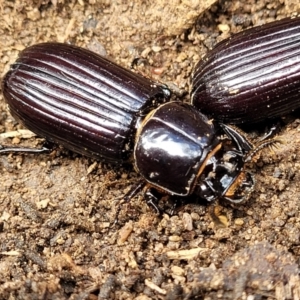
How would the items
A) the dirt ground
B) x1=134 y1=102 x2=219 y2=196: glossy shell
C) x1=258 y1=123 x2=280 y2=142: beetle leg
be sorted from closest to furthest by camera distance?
the dirt ground → x1=134 y1=102 x2=219 y2=196: glossy shell → x1=258 y1=123 x2=280 y2=142: beetle leg

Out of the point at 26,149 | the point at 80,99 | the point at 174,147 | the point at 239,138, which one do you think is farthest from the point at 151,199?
the point at 26,149

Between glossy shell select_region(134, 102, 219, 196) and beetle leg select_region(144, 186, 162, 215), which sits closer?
glossy shell select_region(134, 102, 219, 196)

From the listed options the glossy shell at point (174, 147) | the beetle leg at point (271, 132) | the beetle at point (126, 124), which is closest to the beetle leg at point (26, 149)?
the beetle at point (126, 124)

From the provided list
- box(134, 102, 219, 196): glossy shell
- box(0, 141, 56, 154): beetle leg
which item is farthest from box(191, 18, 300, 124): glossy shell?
box(0, 141, 56, 154): beetle leg

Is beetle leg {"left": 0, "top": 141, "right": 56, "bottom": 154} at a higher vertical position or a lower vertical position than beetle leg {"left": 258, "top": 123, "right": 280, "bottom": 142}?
lower

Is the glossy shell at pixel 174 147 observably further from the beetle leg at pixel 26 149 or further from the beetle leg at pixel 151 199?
the beetle leg at pixel 26 149

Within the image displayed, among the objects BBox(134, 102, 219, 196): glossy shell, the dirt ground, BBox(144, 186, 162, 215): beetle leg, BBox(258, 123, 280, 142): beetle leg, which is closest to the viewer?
the dirt ground

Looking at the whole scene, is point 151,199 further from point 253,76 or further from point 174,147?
point 253,76

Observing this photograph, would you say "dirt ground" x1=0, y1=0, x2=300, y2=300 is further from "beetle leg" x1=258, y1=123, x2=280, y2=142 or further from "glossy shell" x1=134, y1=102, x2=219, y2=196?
"glossy shell" x1=134, y1=102, x2=219, y2=196
